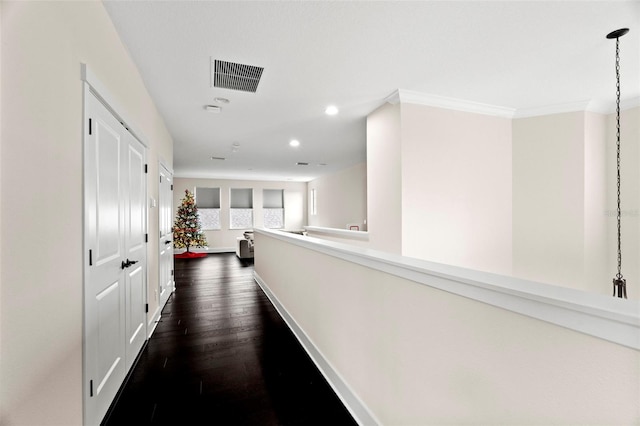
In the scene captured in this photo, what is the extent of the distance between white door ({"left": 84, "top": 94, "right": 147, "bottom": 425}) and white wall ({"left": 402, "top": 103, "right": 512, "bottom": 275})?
2723mm

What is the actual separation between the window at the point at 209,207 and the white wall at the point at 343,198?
372 centimetres

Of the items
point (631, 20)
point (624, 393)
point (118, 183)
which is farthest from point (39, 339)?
point (631, 20)

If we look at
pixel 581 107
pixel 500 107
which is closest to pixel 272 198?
pixel 500 107

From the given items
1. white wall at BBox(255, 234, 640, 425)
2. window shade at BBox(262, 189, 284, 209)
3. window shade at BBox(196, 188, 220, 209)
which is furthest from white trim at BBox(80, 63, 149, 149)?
window shade at BBox(262, 189, 284, 209)

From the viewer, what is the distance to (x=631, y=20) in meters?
2.04

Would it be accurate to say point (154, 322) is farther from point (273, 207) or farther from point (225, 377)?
point (273, 207)

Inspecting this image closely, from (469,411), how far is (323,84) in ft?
9.44

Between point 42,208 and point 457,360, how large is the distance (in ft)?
5.77

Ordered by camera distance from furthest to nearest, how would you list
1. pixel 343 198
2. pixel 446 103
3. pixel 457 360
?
1. pixel 343 198
2. pixel 446 103
3. pixel 457 360

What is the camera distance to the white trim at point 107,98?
4.92 ft

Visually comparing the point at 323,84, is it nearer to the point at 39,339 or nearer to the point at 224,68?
the point at 224,68

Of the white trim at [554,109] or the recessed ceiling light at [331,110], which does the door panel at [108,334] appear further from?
the white trim at [554,109]

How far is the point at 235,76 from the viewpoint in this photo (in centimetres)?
275

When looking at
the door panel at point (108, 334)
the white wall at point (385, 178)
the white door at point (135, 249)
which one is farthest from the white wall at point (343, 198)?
the door panel at point (108, 334)
